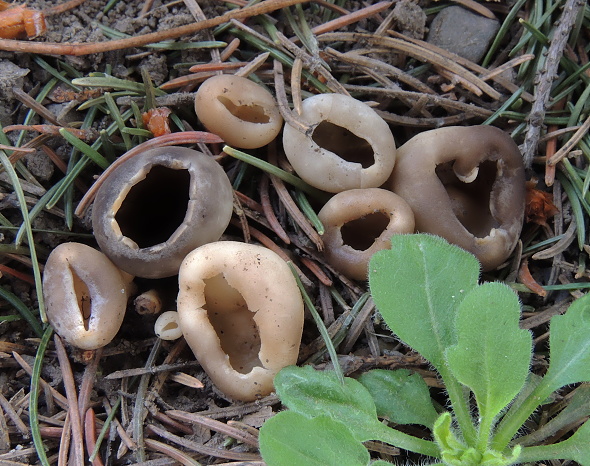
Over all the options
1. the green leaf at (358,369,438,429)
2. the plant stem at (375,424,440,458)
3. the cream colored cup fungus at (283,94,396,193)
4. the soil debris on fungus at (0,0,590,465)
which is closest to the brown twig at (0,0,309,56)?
the soil debris on fungus at (0,0,590,465)

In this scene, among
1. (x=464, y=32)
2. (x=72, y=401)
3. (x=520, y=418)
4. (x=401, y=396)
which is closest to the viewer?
(x=520, y=418)

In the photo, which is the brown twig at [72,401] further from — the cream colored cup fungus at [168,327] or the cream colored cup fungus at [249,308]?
the cream colored cup fungus at [249,308]

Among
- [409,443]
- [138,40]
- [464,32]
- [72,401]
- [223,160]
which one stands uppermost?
[464,32]

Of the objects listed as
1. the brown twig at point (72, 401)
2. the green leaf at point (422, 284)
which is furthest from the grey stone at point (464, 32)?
the brown twig at point (72, 401)

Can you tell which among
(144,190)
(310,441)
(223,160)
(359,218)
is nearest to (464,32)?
Result: (359,218)

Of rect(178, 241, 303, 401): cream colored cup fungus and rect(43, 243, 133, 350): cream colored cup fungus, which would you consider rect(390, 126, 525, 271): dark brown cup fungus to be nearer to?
rect(178, 241, 303, 401): cream colored cup fungus

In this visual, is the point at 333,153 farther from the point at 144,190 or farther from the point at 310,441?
the point at 310,441
